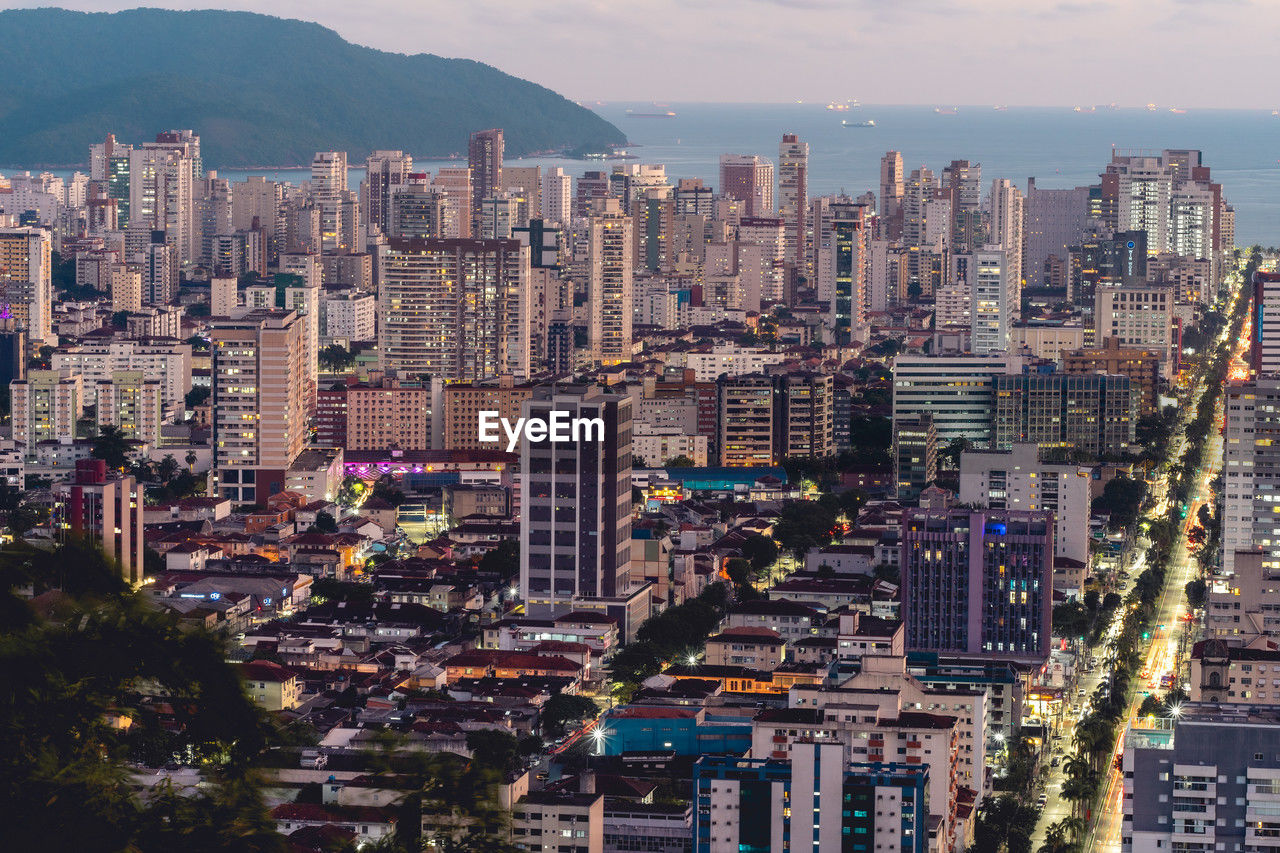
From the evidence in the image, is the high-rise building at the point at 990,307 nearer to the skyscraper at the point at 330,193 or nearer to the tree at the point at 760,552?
the tree at the point at 760,552

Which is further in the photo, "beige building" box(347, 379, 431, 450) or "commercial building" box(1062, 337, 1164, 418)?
"commercial building" box(1062, 337, 1164, 418)

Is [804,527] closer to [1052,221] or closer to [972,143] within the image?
[1052,221]

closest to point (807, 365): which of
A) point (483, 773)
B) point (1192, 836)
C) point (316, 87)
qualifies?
point (1192, 836)

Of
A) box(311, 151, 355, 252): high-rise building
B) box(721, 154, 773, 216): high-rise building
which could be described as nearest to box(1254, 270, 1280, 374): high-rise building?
box(311, 151, 355, 252): high-rise building

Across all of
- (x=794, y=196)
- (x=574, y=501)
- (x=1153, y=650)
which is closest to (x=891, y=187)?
(x=794, y=196)

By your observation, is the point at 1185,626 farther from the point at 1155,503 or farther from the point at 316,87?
the point at 316,87

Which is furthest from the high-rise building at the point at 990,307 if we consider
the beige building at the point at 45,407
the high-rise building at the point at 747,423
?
the beige building at the point at 45,407

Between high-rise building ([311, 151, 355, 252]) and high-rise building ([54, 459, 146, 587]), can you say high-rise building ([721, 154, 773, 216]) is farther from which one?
high-rise building ([54, 459, 146, 587])
